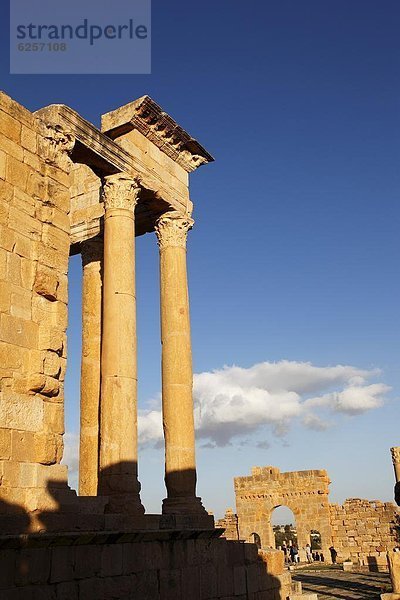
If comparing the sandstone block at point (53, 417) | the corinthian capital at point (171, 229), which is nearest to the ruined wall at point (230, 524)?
the corinthian capital at point (171, 229)

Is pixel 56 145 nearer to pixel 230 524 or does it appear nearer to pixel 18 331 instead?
pixel 18 331

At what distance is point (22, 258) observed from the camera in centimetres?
878

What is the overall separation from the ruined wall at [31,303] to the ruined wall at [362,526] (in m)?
26.1

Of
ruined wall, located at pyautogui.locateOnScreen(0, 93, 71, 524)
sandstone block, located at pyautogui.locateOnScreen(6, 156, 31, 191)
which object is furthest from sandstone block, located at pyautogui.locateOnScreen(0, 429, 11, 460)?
sandstone block, located at pyautogui.locateOnScreen(6, 156, 31, 191)

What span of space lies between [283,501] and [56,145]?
26608 millimetres

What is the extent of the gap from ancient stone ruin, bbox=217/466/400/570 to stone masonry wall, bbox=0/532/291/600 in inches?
776

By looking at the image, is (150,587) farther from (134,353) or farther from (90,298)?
(90,298)

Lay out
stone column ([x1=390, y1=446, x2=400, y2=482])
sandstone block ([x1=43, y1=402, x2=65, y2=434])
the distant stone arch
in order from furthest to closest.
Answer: the distant stone arch
stone column ([x1=390, y1=446, x2=400, y2=482])
sandstone block ([x1=43, y1=402, x2=65, y2=434])

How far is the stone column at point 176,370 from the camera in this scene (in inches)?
479

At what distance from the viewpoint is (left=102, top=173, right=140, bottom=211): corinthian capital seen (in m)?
12.2

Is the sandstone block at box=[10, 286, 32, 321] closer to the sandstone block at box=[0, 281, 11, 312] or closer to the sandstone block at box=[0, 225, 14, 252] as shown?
the sandstone block at box=[0, 281, 11, 312]

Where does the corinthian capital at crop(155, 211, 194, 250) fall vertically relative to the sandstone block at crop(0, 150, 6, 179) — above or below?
above

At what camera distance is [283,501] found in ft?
105

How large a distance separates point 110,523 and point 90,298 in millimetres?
6726
